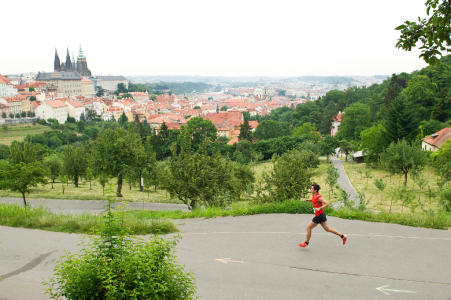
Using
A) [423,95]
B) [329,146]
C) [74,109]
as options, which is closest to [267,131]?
[329,146]

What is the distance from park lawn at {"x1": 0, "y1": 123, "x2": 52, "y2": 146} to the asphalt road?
3243 inches

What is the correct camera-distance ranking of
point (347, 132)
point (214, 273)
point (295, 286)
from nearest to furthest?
point (295, 286) → point (214, 273) → point (347, 132)

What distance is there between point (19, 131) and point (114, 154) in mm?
82649

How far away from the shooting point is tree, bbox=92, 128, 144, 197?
22.7m

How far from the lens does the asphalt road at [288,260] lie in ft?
17.9

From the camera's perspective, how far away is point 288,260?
661 centimetres

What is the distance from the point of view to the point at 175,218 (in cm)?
1011

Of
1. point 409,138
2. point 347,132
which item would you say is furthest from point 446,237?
point 347,132

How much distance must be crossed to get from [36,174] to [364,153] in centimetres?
3291

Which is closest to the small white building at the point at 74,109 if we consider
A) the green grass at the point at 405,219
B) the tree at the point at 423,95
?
the tree at the point at 423,95

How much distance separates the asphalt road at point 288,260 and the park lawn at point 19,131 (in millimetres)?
82376

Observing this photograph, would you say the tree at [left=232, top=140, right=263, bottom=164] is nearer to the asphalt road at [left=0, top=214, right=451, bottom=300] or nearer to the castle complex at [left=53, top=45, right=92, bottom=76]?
the asphalt road at [left=0, top=214, right=451, bottom=300]

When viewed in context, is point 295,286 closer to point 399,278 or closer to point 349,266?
point 349,266

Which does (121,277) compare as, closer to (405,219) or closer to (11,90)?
(405,219)
